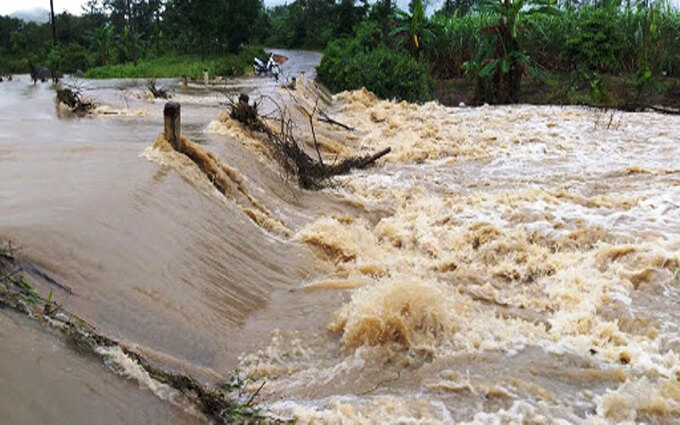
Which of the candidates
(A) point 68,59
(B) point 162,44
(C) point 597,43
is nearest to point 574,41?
(C) point 597,43

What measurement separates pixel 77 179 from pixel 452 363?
396 cm

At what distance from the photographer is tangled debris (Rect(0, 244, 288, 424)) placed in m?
2.92

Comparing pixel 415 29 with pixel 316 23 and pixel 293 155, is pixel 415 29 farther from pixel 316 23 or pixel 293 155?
pixel 316 23

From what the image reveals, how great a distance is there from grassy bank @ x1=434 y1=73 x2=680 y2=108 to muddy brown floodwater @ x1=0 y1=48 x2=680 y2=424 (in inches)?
423

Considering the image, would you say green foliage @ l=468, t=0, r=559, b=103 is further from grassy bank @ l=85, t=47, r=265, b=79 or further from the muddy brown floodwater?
grassy bank @ l=85, t=47, r=265, b=79

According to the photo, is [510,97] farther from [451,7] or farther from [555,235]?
[451,7]

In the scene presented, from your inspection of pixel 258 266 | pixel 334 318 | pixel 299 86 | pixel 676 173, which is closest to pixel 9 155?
pixel 258 266

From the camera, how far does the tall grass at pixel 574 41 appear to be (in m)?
20.2

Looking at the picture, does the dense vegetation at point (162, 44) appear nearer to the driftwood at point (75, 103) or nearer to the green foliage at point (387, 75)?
the green foliage at point (387, 75)

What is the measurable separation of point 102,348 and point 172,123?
13.9ft

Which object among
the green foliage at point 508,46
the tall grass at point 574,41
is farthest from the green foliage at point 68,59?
the green foliage at point 508,46

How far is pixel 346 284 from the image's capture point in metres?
5.19

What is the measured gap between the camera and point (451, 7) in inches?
1852

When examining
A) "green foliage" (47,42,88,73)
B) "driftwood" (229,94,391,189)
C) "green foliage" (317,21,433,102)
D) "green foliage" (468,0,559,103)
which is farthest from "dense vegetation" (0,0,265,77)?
"driftwood" (229,94,391,189)
